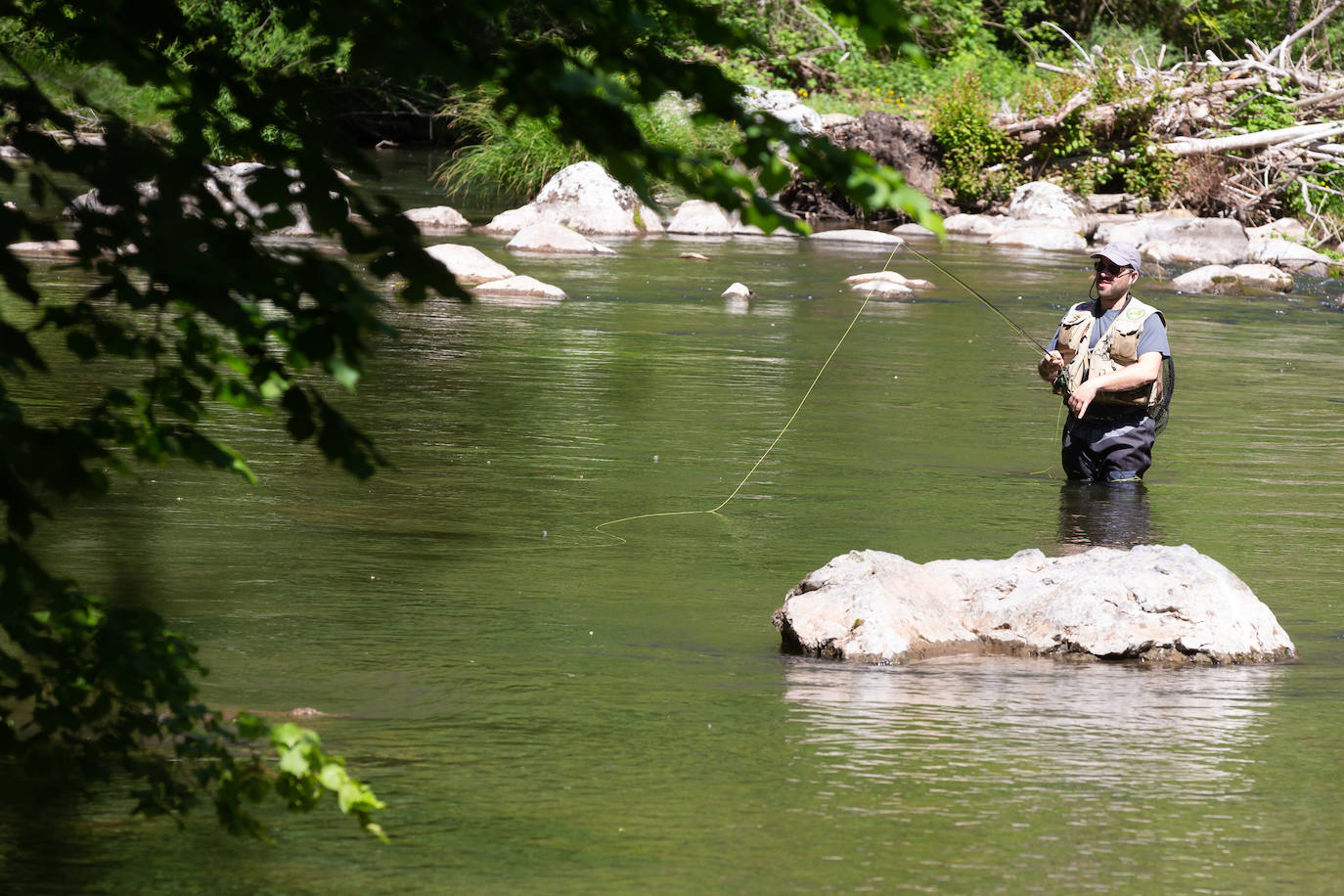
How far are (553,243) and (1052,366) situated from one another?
42.4ft

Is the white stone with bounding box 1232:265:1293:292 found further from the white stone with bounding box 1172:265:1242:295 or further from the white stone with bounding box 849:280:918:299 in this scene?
the white stone with bounding box 849:280:918:299

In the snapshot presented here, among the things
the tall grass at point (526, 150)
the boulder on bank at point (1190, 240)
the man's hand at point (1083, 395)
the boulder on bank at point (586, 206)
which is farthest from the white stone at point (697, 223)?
the man's hand at point (1083, 395)

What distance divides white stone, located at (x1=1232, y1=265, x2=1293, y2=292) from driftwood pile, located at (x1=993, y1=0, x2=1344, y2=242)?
4990 mm

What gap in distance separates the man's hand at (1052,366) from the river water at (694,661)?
24.2 inches

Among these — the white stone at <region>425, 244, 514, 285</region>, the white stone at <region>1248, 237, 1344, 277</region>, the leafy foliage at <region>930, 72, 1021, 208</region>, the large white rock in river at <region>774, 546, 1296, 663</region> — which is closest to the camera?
the large white rock in river at <region>774, 546, 1296, 663</region>

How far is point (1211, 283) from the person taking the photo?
65.1 feet

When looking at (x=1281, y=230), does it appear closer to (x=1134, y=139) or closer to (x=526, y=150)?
(x=1134, y=139)

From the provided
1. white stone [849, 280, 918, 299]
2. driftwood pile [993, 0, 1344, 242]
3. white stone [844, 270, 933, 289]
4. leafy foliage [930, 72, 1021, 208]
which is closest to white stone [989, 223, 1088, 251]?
driftwood pile [993, 0, 1344, 242]

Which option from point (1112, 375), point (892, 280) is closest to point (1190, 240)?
point (892, 280)

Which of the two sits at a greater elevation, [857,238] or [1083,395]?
[857,238]

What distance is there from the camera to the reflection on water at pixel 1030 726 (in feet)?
14.9

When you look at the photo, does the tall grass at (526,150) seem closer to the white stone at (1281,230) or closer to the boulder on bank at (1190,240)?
the boulder on bank at (1190,240)

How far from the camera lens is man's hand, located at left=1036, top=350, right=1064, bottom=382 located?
27.4ft

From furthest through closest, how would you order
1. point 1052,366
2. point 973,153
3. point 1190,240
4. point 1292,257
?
point 973,153 < point 1190,240 < point 1292,257 < point 1052,366
